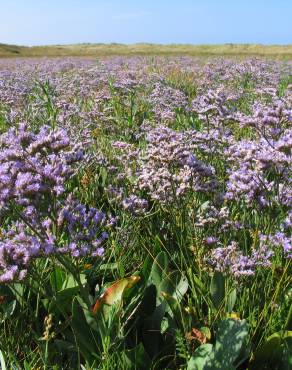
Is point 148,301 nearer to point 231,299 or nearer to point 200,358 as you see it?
point 231,299

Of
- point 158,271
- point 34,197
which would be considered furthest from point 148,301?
point 34,197

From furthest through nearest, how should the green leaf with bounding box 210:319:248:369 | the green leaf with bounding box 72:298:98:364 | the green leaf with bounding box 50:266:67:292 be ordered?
the green leaf with bounding box 50:266:67:292, the green leaf with bounding box 72:298:98:364, the green leaf with bounding box 210:319:248:369

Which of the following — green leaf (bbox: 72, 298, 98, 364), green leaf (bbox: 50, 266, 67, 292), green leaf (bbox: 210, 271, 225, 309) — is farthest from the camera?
green leaf (bbox: 50, 266, 67, 292)

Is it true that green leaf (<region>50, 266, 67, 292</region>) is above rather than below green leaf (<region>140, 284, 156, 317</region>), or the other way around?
above

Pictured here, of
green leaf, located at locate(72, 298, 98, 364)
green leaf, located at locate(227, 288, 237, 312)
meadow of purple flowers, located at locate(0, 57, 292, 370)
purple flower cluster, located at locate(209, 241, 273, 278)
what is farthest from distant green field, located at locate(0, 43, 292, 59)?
green leaf, located at locate(72, 298, 98, 364)

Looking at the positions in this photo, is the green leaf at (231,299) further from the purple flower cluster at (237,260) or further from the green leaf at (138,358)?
the green leaf at (138,358)

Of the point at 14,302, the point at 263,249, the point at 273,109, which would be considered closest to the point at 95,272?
the point at 14,302

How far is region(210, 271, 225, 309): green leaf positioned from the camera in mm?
2766

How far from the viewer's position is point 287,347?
240cm

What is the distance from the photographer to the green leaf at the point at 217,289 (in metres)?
2.77

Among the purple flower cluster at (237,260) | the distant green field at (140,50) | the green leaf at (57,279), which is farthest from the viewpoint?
the distant green field at (140,50)

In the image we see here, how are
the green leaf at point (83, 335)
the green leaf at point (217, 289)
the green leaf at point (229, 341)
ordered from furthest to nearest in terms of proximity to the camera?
the green leaf at point (217, 289), the green leaf at point (83, 335), the green leaf at point (229, 341)

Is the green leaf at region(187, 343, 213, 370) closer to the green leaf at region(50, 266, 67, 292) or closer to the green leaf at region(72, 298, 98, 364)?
the green leaf at region(72, 298, 98, 364)

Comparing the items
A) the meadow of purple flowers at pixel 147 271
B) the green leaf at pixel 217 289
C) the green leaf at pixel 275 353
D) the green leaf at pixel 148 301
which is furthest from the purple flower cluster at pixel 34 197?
the green leaf at pixel 275 353
